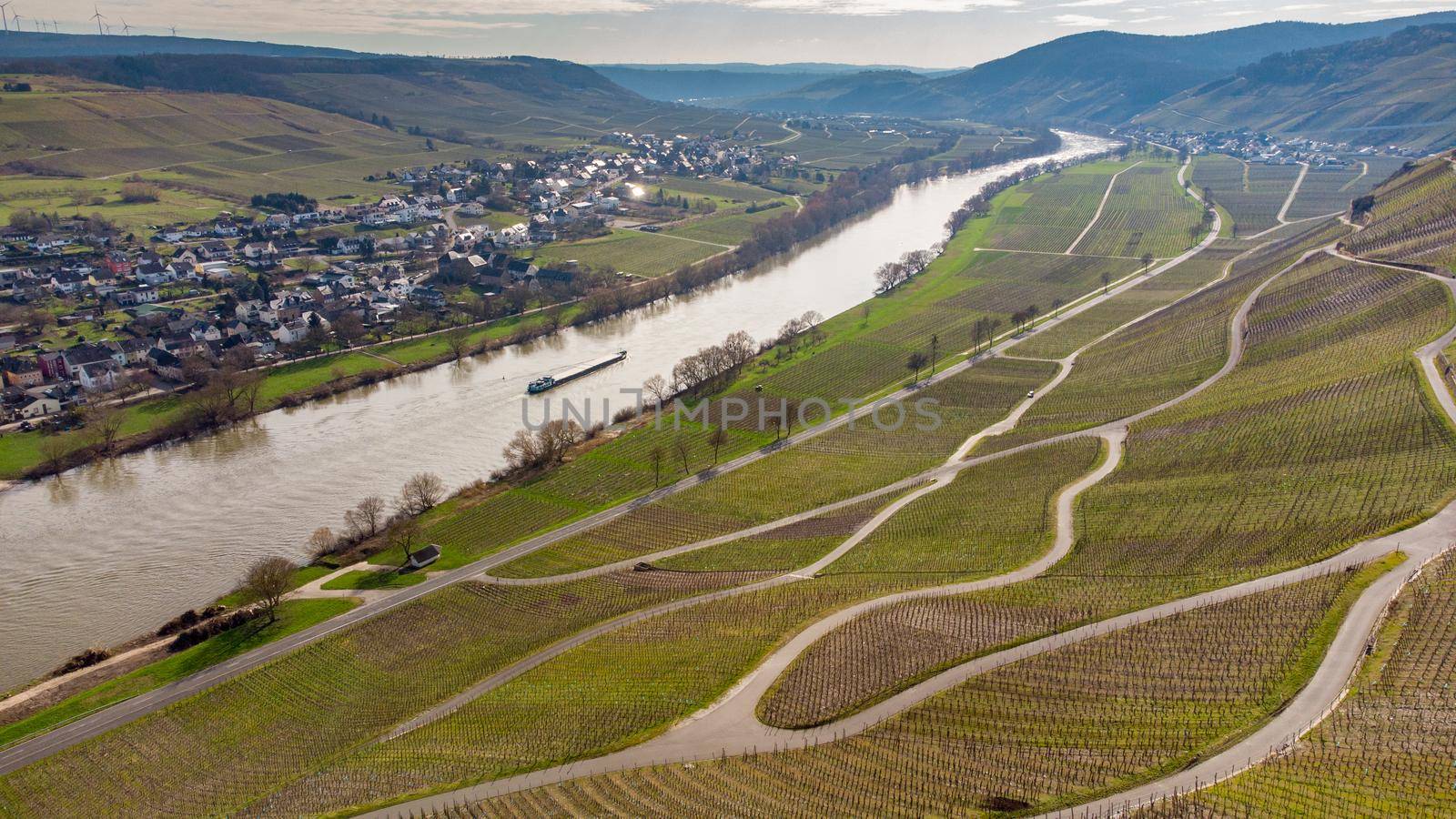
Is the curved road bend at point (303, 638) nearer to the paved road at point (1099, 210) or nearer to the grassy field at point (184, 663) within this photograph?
the grassy field at point (184, 663)

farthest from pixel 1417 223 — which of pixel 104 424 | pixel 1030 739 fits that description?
pixel 104 424

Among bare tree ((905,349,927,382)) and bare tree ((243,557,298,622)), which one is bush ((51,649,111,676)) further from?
bare tree ((905,349,927,382))

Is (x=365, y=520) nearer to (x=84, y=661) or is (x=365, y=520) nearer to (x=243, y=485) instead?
(x=243, y=485)

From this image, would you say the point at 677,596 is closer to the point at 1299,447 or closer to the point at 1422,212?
the point at 1299,447

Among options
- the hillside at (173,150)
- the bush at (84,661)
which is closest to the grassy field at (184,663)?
the bush at (84,661)

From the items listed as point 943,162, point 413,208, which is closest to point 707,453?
point 413,208

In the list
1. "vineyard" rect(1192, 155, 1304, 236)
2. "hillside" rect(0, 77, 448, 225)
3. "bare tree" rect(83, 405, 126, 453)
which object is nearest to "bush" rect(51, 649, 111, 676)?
"bare tree" rect(83, 405, 126, 453)
